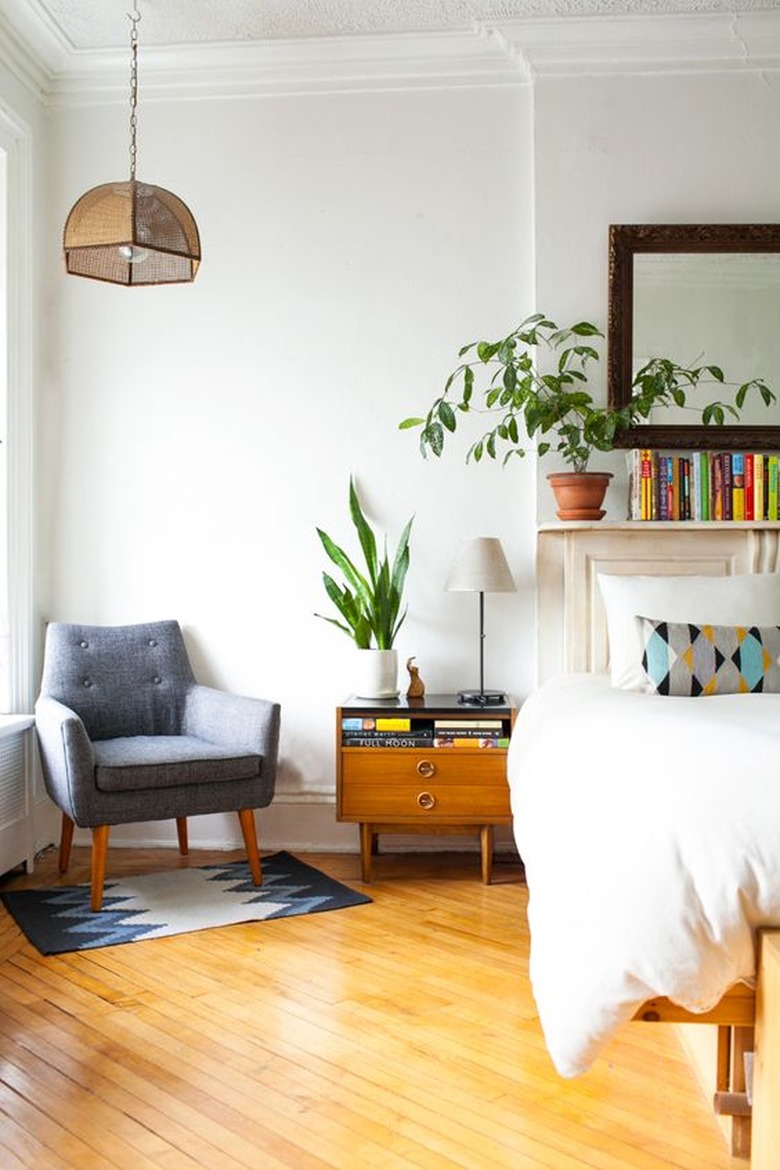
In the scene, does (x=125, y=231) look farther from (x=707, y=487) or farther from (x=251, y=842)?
(x=707, y=487)


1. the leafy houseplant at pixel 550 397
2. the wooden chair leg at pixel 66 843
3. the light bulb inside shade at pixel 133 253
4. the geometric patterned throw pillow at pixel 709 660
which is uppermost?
the light bulb inside shade at pixel 133 253

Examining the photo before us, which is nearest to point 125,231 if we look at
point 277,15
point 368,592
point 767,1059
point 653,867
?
point 277,15

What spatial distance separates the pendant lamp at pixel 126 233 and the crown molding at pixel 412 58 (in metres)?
1.10

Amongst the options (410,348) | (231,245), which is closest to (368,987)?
(410,348)

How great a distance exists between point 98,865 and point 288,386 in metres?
1.79

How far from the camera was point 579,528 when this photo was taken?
375 centimetres


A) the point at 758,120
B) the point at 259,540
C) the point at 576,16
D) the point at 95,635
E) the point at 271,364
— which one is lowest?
the point at 95,635

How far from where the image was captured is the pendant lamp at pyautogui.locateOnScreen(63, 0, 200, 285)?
3.00 m

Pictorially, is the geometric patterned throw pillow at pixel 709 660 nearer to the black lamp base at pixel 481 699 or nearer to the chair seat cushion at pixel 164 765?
the black lamp base at pixel 481 699

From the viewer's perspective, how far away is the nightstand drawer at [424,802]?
3.65m

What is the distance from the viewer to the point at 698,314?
3881 mm

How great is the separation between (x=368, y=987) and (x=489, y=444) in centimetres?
174

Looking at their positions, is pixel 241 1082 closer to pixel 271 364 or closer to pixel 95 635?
pixel 95 635

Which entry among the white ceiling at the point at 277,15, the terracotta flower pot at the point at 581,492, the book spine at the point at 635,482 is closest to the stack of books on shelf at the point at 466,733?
the terracotta flower pot at the point at 581,492
